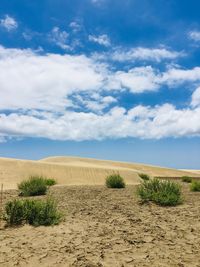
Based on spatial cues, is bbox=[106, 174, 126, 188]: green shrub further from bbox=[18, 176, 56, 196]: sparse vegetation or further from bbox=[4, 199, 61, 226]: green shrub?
bbox=[4, 199, 61, 226]: green shrub

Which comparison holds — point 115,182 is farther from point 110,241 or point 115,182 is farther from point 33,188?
point 110,241

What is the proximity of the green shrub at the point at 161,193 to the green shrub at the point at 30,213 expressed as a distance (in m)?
4.73

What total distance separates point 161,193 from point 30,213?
5.79 m

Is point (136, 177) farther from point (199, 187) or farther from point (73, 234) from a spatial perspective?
point (73, 234)

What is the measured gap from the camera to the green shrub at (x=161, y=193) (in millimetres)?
13680

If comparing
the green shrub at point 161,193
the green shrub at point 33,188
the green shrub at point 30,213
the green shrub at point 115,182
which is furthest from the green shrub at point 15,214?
the green shrub at point 115,182

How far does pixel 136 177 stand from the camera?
46.8m

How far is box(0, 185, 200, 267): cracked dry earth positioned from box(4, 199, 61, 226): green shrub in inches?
13.3

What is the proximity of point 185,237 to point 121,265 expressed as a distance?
2.45 m

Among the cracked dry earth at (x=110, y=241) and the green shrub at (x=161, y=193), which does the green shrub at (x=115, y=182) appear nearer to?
the green shrub at (x=161, y=193)

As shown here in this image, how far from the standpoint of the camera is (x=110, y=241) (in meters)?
8.37

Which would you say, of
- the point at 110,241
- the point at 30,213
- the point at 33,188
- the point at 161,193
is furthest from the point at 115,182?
the point at 110,241

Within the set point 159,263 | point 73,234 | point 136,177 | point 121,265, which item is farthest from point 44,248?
Answer: point 136,177

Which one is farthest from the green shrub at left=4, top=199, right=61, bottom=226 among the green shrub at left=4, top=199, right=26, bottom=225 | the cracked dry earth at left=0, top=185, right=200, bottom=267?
the cracked dry earth at left=0, top=185, right=200, bottom=267
